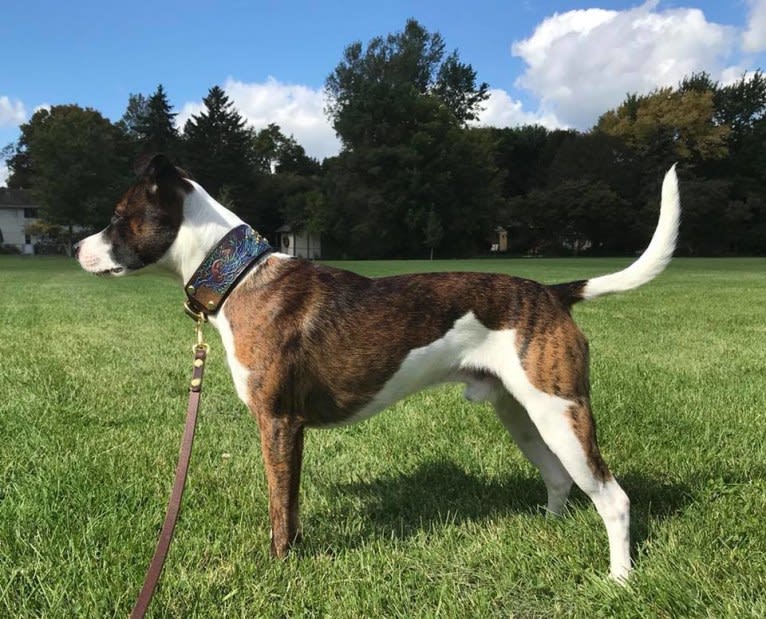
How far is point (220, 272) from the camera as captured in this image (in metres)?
3.16

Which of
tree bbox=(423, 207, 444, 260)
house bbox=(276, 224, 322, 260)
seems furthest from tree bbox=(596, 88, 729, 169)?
house bbox=(276, 224, 322, 260)

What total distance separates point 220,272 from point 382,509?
181cm

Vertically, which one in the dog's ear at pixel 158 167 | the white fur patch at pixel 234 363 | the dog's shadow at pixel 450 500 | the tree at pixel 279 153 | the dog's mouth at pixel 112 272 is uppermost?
the tree at pixel 279 153

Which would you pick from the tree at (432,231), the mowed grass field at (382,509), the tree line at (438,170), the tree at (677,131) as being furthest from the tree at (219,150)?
the mowed grass field at (382,509)

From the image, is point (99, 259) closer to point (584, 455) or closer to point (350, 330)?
point (350, 330)

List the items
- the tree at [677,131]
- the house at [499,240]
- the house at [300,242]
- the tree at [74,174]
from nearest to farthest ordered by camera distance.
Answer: the tree at [74,174]
the house at [300,242]
the tree at [677,131]
the house at [499,240]

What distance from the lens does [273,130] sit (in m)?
92.7

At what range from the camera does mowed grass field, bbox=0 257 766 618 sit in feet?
9.07

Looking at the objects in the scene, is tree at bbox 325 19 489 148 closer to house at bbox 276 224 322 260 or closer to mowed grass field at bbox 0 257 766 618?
house at bbox 276 224 322 260

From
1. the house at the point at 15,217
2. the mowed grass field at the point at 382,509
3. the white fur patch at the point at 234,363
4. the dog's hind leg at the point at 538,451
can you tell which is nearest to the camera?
the mowed grass field at the point at 382,509

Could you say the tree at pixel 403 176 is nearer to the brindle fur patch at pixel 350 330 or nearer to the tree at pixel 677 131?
the tree at pixel 677 131

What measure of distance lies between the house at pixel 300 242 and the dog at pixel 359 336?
2421 inches

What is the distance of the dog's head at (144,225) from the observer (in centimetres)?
321

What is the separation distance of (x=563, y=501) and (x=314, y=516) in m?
1.53
